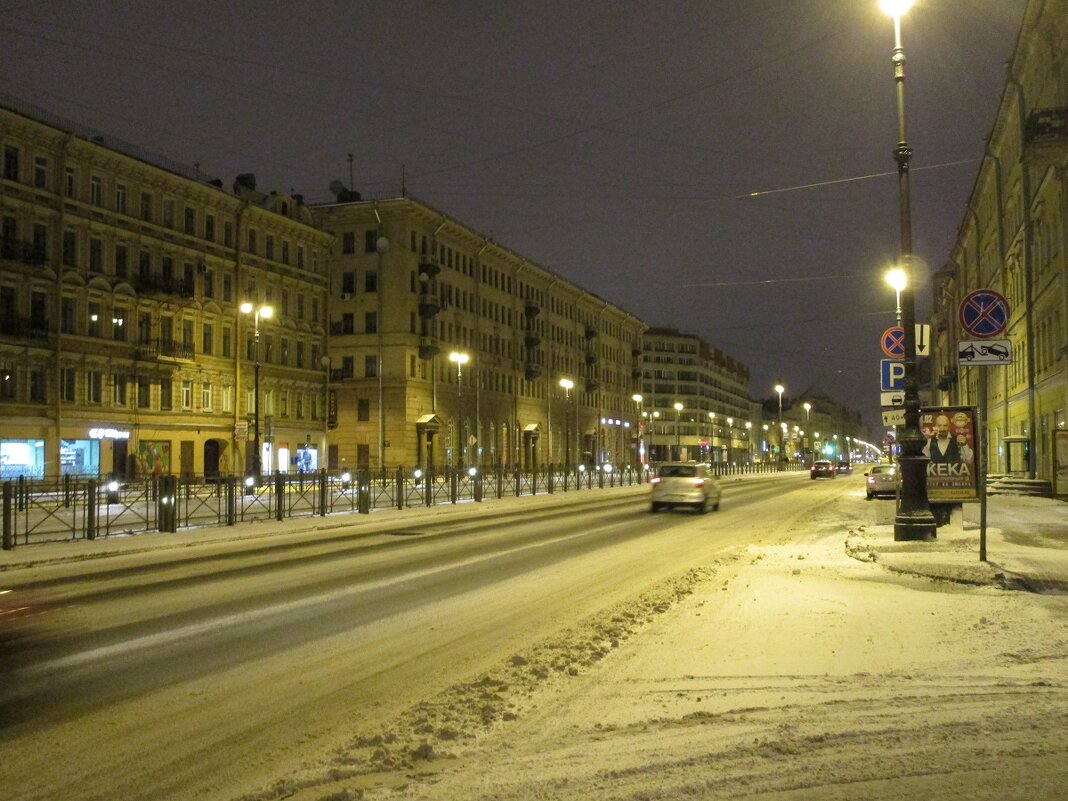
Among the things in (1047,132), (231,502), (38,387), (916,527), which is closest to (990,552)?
(916,527)

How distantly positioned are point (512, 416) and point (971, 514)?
59.1 metres

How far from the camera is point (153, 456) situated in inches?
1939

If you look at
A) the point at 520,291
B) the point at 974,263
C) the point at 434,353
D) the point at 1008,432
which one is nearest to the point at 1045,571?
the point at 1008,432

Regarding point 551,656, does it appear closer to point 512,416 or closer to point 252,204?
point 252,204

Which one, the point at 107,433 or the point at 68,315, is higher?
the point at 68,315

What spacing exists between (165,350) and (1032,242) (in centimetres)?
4138

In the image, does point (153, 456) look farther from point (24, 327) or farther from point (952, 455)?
point (952, 455)

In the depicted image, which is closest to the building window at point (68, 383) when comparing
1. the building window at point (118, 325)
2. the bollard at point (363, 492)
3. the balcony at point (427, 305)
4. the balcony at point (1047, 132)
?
the building window at point (118, 325)

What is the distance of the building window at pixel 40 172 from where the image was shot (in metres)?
43.7

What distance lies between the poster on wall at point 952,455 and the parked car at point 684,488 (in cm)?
1011

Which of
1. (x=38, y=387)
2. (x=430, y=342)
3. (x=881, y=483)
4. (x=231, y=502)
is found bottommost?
(x=881, y=483)

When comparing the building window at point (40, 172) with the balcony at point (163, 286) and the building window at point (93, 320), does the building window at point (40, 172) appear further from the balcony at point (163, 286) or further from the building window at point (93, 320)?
the balcony at point (163, 286)

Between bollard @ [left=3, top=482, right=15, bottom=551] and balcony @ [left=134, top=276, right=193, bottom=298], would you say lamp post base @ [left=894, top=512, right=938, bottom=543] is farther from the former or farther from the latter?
balcony @ [left=134, top=276, right=193, bottom=298]

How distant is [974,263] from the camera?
5909 centimetres
